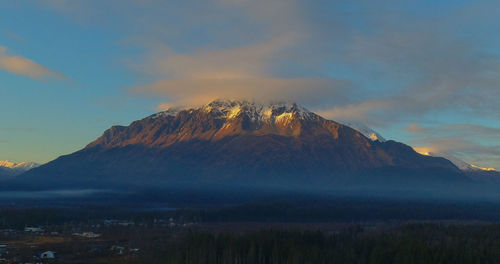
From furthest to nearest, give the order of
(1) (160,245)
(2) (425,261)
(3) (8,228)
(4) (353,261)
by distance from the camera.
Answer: (3) (8,228)
(1) (160,245)
(4) (353,261)
(2) (425,261)

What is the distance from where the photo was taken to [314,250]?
104312 mm

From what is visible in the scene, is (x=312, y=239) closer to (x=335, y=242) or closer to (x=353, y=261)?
(x=335, y=242)

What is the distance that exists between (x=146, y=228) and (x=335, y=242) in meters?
82.0

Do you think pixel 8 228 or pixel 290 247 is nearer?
pixel 290 247

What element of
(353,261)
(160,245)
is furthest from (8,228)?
(353,261)

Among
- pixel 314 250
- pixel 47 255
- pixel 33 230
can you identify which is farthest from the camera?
pixel 33 230

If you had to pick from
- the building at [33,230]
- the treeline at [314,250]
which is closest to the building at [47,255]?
the treeline at [314,250]

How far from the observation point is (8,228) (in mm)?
182750

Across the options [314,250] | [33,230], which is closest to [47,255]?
[33,230]

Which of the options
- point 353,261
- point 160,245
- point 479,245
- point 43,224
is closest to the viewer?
point 353,261

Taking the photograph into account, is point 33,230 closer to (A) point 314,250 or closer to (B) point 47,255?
(B) point 47,255

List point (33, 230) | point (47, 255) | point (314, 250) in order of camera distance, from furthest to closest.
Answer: point (33, 230) → point (47, 255) → point (314, 250)

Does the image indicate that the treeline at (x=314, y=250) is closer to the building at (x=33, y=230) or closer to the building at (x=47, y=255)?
the building at (x=47, y=255)

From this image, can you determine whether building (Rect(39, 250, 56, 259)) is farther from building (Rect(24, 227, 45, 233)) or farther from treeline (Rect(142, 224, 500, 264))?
building (Rect(24, 227, 45, 233))
